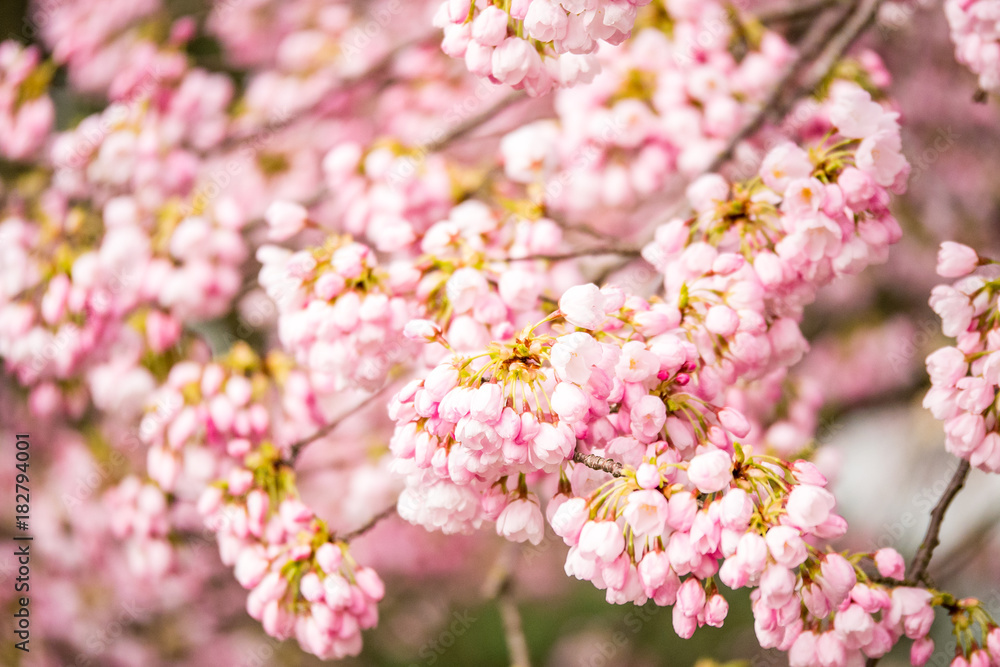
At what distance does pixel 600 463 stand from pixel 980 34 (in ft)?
2.45

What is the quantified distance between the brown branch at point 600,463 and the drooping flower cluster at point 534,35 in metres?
0.41

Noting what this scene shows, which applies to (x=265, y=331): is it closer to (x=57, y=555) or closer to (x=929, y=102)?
(x=57, y=555)

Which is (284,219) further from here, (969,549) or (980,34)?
(969,549)

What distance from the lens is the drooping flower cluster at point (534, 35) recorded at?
72cm

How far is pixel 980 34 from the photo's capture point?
92 cm

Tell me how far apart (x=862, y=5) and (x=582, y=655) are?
83.8 inches

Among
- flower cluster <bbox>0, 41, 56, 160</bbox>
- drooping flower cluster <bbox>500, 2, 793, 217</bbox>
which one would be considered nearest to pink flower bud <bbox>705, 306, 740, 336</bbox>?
drooping flower cluster <bbox>500, 2, 793, 217</bbox>

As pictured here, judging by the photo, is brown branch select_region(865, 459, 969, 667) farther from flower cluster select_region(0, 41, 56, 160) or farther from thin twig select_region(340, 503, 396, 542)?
flower cluster select_region(0, 41, 56, 160)

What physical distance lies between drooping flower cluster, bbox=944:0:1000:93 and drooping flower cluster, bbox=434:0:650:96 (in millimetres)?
485

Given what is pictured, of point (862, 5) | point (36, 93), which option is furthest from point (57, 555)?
point (862, 5)

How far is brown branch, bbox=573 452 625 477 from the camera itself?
69cm

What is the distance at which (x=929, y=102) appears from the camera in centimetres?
194

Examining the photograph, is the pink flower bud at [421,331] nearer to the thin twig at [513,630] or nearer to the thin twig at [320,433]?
the thin twig at [320,433]

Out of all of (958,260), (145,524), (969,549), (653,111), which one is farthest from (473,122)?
(969,549)
